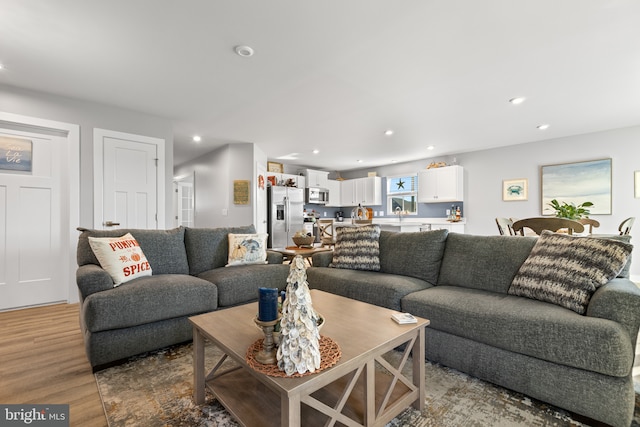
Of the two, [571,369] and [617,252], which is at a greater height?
[617,252]

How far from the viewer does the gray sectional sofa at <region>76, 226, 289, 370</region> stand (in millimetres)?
1836

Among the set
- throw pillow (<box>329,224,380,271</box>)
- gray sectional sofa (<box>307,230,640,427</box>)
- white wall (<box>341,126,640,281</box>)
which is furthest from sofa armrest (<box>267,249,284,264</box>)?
white wall (<box>341,126,640,281</box>)

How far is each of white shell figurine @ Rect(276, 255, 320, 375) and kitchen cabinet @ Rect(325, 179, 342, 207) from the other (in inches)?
282

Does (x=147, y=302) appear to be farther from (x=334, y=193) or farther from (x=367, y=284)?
(x=334, y=193)

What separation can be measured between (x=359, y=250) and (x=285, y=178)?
15.4ft

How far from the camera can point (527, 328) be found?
149 cm

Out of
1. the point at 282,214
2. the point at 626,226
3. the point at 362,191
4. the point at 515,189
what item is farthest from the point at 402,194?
the point at 626,226

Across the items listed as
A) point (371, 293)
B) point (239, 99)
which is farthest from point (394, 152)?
point (371, 293)

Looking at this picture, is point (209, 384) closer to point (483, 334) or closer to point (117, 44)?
point (483, 334)

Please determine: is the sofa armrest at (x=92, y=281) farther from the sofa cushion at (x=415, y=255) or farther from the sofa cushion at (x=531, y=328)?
the sofa cushion at (x=415, y=255)

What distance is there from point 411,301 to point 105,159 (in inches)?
152

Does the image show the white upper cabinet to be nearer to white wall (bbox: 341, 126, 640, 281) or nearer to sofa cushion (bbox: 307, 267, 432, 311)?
white wall (bbox: 341, 126, 640, 281)

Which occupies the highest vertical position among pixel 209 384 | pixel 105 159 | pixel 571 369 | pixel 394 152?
pixel 394 152

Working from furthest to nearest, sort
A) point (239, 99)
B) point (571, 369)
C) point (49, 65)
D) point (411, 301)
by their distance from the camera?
point (239, 99)
point (49, 65)
point (411, 301)
point (571, 369)
